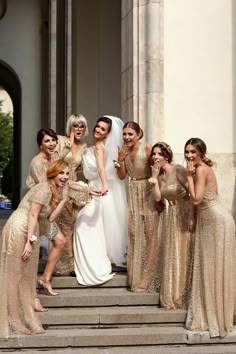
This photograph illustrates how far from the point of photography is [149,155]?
314 inches

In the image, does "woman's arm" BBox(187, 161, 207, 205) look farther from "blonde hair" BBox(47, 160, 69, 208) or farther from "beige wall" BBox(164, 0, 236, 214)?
"beige wall" BBox(164, 0, 236, 214)

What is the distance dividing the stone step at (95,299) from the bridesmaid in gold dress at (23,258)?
600 millimetres

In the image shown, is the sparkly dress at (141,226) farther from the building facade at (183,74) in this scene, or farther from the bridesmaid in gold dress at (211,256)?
the building facade at (183,74)

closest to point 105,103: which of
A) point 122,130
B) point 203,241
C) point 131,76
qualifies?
point 131,76

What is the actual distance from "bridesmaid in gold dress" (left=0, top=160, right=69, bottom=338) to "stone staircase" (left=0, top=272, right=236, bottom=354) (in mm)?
179

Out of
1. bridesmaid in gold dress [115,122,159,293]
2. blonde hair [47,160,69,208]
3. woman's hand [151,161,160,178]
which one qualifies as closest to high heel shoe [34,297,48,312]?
bridesmaid in gold dress [115,122,159,293]

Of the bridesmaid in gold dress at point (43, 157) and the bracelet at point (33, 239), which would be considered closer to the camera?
the bracelet at point (33, 239)

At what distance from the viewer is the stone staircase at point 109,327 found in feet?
22.2

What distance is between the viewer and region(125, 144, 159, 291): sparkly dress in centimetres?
787

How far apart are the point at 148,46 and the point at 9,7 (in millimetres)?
10098

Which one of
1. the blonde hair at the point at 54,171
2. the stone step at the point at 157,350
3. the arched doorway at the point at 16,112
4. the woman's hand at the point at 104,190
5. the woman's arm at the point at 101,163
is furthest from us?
the arched doorway at the point at 16,112

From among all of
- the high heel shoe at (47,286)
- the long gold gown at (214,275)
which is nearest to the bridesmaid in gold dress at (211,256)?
the long gold gown at (214,275)

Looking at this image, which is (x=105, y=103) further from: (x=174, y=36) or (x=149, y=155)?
(x=149, y=155)

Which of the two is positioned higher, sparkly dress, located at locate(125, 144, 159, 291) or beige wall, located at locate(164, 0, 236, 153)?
beige wall, located at locate(164, 0, 236, 153)
